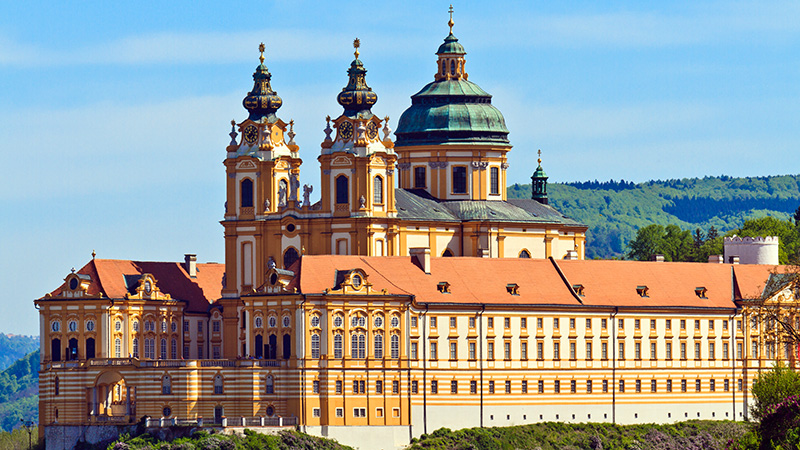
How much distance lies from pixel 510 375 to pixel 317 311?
15.1m

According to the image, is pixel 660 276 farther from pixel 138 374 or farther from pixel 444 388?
pixel 138 374

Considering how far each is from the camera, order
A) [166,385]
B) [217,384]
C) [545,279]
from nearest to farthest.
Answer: [217,384] → [166,385] → [545,279]

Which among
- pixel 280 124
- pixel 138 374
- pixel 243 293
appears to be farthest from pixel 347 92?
pixel 138 374

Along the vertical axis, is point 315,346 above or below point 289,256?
below

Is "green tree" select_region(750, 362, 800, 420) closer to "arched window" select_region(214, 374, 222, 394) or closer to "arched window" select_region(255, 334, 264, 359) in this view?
"arched window" select_region(255, 334, 264, 359)

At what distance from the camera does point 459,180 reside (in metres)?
161

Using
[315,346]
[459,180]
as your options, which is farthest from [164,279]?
[459,180]

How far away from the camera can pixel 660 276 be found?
15350 centimetres

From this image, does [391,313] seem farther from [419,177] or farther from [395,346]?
[419,177]

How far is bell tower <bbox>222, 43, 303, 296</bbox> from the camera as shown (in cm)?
15175

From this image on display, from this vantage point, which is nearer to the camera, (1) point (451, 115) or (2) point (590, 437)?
(2) point (590, 437)

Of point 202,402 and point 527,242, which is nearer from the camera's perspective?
point 202,402

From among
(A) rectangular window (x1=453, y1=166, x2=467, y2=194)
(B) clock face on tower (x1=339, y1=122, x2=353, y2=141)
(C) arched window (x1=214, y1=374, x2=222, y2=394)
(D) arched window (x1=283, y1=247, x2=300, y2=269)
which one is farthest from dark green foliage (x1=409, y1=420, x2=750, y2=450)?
(A) rectangular window (x1=453, y1=166, x2=467, y2=194)

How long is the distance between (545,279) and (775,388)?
1084 inches
